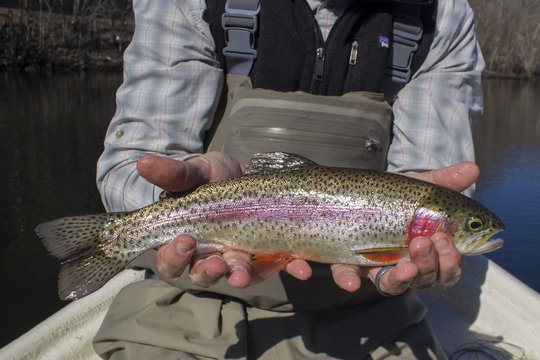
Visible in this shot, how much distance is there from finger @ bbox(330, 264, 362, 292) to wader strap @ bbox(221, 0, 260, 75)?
4.78 feet

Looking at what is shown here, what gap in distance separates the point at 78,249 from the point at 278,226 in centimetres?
99

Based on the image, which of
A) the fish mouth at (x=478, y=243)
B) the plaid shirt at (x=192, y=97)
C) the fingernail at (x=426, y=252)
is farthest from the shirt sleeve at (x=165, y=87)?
the fish mouth at (x=478, y=243)

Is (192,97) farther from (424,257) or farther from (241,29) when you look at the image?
(424,257)

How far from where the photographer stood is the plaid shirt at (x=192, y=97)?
10.7 ft

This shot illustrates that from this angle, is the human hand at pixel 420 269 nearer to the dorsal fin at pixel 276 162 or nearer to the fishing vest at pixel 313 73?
the dorsal fin at pixel 276 162

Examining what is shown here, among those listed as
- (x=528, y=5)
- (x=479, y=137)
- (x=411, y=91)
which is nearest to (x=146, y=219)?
(x=411, y=91)

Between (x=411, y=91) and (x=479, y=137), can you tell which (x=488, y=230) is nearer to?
(x=411, y=91)

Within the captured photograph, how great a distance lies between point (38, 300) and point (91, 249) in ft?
22.4

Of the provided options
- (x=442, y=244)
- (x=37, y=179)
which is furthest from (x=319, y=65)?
(x=37, y=179)

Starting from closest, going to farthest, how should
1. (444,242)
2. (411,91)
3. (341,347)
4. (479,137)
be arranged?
(444,242) → (341,347) → (411,91) → (479,137)

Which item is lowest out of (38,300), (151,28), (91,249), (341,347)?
(38,300)

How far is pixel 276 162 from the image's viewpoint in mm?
2812

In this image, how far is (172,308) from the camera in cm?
293

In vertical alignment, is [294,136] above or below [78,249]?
above
